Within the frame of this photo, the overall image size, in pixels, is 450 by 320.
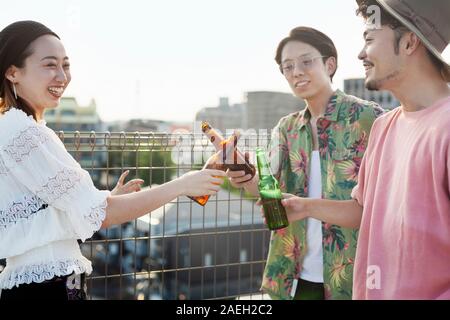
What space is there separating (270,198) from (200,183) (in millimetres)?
442

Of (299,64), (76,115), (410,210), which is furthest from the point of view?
(76,115)

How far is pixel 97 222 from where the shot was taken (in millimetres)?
1875

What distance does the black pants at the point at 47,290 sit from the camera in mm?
1877

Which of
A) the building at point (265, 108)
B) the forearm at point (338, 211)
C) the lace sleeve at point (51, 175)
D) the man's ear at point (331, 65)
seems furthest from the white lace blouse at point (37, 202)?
the building at point (265, 108)

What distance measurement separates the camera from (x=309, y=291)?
2645 millimetres

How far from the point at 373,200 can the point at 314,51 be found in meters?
1.19

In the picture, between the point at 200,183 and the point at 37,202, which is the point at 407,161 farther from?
the point at 37,202

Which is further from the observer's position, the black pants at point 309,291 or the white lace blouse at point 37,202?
the black pants at point 309,291

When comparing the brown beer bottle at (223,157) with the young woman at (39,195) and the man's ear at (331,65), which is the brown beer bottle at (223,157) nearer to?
the young woman at (39,195)

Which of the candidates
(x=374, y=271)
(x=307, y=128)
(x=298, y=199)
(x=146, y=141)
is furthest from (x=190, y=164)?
(x=374, y=271)

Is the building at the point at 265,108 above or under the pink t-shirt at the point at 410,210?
above

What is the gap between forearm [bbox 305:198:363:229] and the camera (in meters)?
2.08

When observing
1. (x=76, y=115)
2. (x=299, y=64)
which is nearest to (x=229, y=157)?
(x=299, y=64)

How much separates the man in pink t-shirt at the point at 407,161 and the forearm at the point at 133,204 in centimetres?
73
